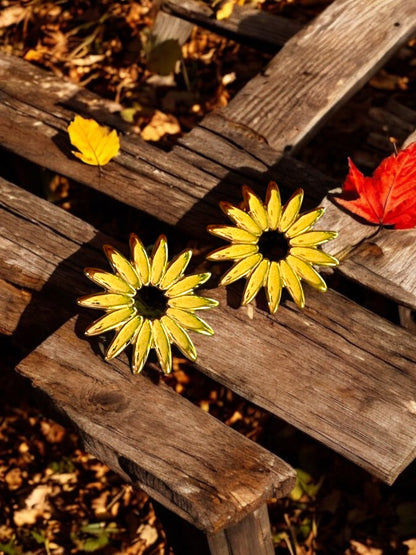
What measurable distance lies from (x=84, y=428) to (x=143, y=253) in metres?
0.46

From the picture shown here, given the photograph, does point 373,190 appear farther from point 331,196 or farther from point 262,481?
point 262,481

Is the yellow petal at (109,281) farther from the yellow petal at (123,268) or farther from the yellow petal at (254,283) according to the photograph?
the yellow petal at (254,283)

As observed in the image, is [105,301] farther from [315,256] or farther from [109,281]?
[315,256]

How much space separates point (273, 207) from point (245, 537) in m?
0.84

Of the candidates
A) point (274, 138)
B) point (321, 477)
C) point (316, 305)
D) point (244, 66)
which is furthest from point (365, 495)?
point (244, 66)

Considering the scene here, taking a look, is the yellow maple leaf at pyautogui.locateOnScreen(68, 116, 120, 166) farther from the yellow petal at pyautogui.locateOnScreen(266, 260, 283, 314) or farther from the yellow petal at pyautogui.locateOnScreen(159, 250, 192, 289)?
the yellow petal at pyautogui.locateOnScreen(266, 260, 283, 314)

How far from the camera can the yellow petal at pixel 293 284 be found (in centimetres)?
197

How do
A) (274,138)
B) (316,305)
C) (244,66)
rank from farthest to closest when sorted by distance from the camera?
(244,66) → (274,138) → (316,305)

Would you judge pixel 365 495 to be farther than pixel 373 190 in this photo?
Yes

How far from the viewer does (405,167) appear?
2.10 meters

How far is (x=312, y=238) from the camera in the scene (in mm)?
2033

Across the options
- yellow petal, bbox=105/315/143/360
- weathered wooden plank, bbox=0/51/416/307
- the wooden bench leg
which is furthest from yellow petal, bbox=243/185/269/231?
the wooden bench leg

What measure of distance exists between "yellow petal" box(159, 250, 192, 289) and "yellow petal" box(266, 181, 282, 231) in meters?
0.25

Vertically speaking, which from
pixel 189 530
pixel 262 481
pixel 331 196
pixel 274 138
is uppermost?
pixel 274 138
